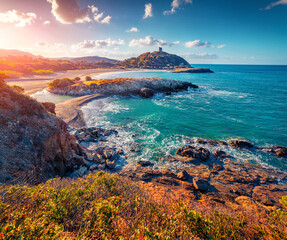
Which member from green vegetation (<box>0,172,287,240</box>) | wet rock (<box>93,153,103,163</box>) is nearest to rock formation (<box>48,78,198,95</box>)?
wet rock (<box>93,153,103,163</box>)

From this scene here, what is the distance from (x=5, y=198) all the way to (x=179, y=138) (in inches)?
731

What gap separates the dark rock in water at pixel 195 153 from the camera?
15720mm

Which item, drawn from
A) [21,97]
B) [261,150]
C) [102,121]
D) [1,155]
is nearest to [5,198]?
[1,155]

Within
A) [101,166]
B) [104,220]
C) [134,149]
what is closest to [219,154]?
[134,149]

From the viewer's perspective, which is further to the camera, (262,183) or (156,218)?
(262,183)

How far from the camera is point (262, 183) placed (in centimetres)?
1267

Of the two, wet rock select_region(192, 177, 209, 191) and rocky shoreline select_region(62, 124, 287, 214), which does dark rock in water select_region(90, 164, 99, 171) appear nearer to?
rocky shoreline select_region(62, 124, 287, 214)

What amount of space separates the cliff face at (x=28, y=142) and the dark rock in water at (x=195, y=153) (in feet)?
40.8

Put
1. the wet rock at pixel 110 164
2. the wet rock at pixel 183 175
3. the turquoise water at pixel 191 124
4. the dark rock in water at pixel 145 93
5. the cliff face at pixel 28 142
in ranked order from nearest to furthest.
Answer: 1. the cliff face at pixel 28 142
2. the wet rock at pixel 183 175
3. the wet rock at pixel 110 164
4. the turquoise water at pixel 191 124
5. the dark rock in water at pixel 145 93

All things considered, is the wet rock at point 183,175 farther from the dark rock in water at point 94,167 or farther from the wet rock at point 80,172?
the wet rock at point 80,172

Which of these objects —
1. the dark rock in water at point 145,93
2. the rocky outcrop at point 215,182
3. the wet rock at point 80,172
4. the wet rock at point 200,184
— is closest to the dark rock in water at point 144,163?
the rocky outcrop at point 215,182

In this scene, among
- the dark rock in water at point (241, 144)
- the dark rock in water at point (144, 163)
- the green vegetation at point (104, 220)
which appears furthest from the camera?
the dark rock in water at point (241, 144)

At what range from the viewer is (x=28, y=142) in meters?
9.88

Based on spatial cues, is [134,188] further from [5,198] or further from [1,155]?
[1,155]
